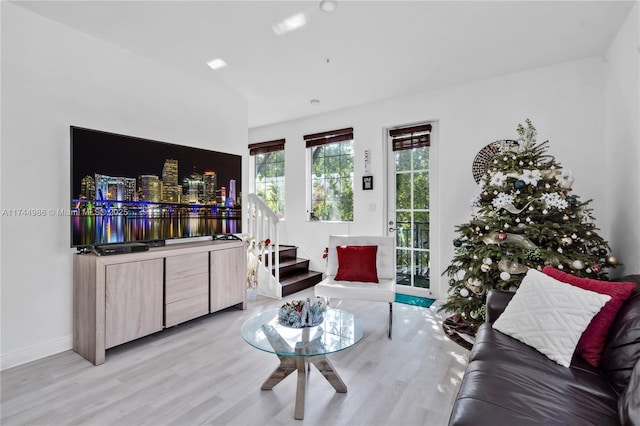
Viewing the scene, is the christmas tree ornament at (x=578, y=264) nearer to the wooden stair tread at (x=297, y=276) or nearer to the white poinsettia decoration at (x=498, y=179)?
the white poinsettia decoration at (x=498, y=179)

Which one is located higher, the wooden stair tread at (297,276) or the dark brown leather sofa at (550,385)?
the dark brown leather sofa at (550,385)

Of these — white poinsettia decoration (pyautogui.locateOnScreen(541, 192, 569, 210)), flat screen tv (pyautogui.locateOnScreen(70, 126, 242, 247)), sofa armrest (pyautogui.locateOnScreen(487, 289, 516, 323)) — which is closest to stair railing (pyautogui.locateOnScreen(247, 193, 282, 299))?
flat screen tv (pyautogui.locateOnScreen(70, 126, 242, 247))

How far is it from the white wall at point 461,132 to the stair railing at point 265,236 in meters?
0.95

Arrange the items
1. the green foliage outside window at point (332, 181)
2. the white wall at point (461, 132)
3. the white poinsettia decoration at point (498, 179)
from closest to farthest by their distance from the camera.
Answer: the white poinsettia decoration at point (498, 179)
the white wall at point (461, 132)
the green foliage outside window at point (332, 181)

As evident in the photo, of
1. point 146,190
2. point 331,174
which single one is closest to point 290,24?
point 146,190

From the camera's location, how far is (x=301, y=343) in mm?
1808

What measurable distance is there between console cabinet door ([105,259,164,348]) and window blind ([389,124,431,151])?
314 cm

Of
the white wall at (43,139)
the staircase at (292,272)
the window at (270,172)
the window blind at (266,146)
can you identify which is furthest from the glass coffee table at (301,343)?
the window blind at (266,146)

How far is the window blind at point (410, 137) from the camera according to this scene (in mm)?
3949

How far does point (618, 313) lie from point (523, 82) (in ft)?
8.61

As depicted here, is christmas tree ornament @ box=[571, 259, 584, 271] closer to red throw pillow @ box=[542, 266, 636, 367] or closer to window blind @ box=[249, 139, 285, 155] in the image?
red throw pillow @ box=[542, 266, 636, 367]

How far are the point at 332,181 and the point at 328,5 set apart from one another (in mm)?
2792

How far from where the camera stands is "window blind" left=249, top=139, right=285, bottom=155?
525 cm

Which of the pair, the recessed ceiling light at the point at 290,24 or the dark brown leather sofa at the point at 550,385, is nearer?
the dark brown leather sofa at the point at 550,385
